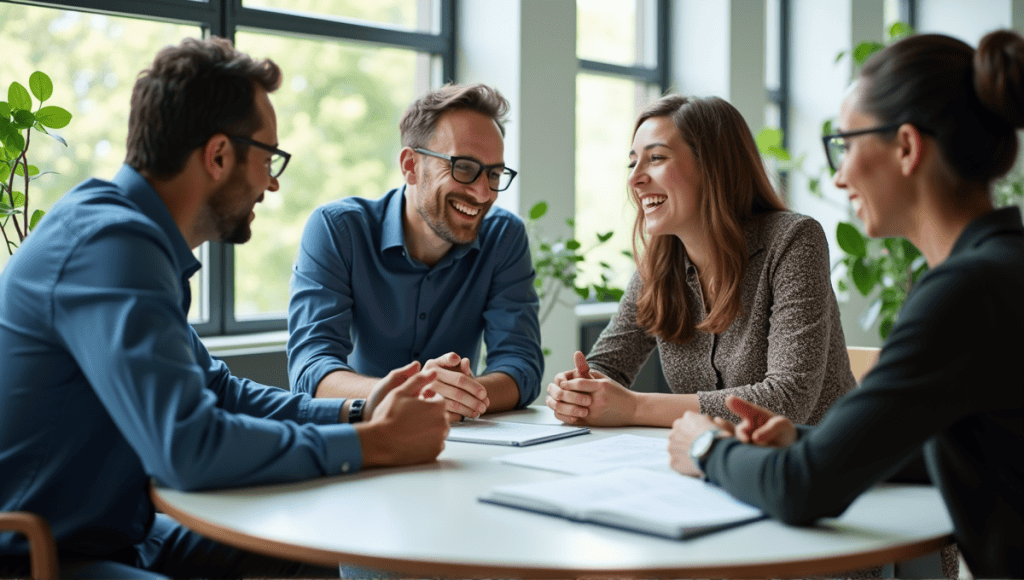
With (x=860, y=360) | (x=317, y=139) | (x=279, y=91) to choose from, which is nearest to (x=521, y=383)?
(x=860, y=360)

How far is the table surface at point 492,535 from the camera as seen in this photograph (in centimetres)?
103

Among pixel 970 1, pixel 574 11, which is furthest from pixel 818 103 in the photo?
pixel 574 11

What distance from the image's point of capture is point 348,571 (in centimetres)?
183

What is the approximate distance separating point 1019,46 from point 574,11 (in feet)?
11.3

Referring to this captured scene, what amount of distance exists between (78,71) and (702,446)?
114 inches

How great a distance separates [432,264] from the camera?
8.26 feet

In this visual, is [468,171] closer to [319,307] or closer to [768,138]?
[319,307]

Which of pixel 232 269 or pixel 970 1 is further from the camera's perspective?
pixel 970 1

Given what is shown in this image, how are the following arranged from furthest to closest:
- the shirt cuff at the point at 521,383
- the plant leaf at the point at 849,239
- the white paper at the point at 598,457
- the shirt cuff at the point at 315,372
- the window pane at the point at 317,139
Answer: the plant leaf at the point at 849,239 < the window pane at the point at 317,139 < the shirt cuff at the point at 521,383 < the shirt cuff at the point at 315,372 < the white paper at the point at 598,457

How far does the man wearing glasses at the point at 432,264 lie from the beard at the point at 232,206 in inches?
23.7

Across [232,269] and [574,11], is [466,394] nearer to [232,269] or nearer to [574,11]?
[232,269]

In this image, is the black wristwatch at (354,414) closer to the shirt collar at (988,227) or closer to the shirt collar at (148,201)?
the shirt collar at (148,201)

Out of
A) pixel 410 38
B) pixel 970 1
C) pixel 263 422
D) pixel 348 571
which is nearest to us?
pixel 263 422

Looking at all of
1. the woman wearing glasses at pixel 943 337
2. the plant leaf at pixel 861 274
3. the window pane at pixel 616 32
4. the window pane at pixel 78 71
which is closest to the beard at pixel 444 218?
the woman wearing glasses at pixel 943 337
